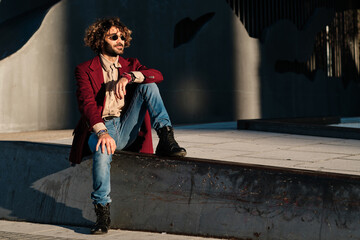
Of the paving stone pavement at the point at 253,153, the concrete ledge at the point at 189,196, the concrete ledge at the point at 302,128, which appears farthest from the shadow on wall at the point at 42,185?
the concrete ledge at the point at 302,128

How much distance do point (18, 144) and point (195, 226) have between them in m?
2.04

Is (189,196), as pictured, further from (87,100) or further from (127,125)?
(87,100)

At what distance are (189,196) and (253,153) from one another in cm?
236

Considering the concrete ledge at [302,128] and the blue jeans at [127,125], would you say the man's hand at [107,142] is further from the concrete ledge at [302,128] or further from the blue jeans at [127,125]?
the concrete ledge at [302,128]

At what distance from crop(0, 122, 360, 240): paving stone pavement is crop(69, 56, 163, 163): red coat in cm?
65

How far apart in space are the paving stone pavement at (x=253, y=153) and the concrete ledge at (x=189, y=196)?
167 millimetres

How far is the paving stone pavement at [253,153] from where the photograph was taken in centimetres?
456

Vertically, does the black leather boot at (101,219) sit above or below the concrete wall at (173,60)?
below

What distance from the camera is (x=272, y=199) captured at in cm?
407

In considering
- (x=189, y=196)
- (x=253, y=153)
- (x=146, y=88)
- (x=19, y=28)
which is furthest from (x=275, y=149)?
(x=19, y=28)

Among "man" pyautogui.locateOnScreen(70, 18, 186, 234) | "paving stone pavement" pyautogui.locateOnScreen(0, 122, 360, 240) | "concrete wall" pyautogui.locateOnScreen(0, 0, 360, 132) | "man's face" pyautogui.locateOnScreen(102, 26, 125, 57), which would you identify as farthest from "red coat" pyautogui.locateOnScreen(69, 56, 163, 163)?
"concrete wall" pyautogui.locateOnScreen(0, 0, 360, 132)

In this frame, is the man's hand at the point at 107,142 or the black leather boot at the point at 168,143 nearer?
the man's hand at the point at 107,142

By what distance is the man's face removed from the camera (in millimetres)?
4641

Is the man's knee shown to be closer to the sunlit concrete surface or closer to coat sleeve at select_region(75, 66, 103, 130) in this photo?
coat sleeve at select_region(75, 66, 103, 130)
